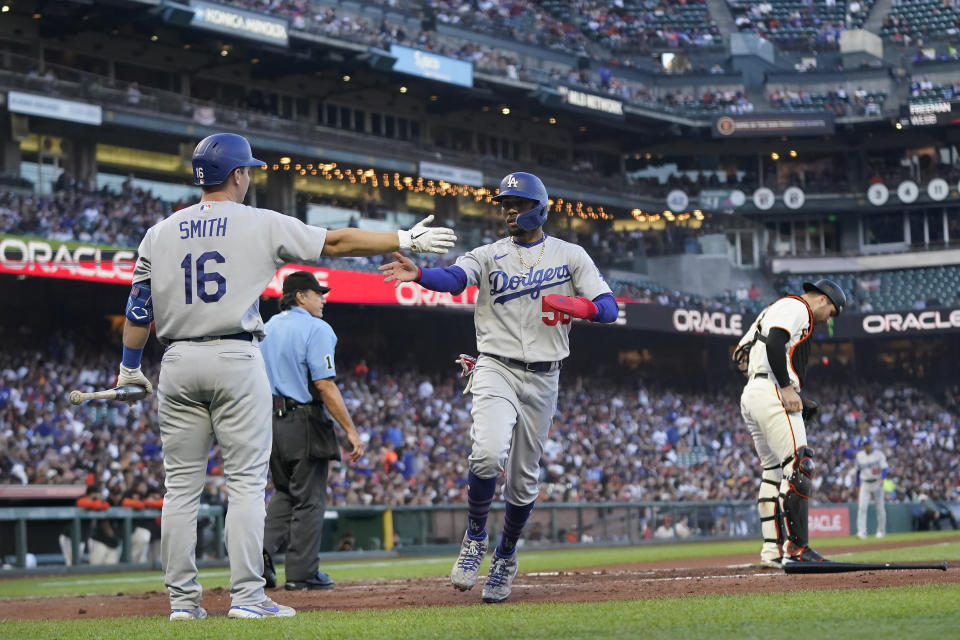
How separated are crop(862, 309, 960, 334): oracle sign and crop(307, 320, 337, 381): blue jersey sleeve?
3744 centimetres

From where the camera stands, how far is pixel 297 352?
856 centimetres

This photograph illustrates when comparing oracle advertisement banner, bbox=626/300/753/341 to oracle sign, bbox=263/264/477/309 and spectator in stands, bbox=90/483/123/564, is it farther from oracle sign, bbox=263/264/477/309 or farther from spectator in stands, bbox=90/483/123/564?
spectator in stands, bbox=90/483/123/564

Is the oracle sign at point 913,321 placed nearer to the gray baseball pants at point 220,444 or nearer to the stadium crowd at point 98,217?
the stadium crowd at point 98,217

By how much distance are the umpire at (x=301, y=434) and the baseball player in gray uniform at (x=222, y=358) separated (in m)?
2.50

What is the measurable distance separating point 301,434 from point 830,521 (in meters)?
21.6

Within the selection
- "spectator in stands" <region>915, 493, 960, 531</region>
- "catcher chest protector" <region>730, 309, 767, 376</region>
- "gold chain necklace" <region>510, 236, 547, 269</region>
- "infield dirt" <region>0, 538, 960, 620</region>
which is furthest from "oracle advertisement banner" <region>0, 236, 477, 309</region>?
"gold chain necklace" <region>510, 236, 547, 269</region>

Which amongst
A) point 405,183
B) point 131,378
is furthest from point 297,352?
point 405,183

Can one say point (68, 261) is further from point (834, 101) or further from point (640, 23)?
point (834, 101)

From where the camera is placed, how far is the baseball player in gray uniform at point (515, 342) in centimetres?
684

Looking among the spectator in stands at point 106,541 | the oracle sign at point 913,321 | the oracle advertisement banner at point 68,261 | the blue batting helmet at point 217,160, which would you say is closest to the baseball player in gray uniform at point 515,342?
the blue batting helmet at point 217,160

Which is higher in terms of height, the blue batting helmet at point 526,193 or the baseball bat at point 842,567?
the blue batting helmet at point 526,193

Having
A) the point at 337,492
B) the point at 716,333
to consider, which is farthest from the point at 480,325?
the point at 716,333

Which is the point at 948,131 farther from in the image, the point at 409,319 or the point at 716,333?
the point at 409,319

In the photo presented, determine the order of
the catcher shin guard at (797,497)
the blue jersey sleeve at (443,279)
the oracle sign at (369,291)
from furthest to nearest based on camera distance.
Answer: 1. the oracle sign at (369,291)
2. the catcher shin guard at (797,497)
3. the blue jersey sleeve at (443,279)
